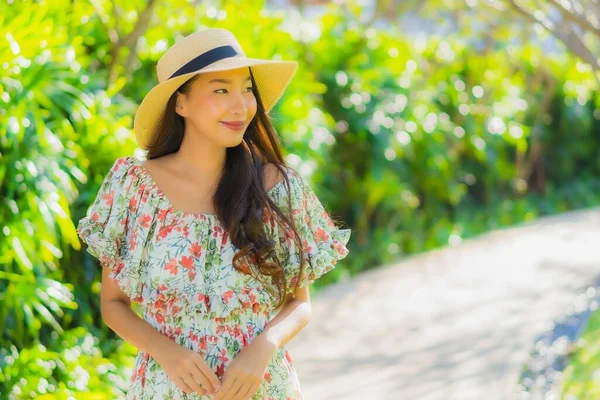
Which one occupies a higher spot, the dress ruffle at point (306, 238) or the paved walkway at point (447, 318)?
the paved walkway at point (447, 318)

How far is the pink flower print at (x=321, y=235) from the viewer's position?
257 centimetres

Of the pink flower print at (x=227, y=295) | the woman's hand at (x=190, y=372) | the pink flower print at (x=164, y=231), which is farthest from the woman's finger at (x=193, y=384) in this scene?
the pink flower print at (x=164, y=231)

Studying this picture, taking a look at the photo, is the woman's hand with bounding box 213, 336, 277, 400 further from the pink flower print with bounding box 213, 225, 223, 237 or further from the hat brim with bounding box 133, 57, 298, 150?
the hat brim with bounding box 133, 57, 298, 150

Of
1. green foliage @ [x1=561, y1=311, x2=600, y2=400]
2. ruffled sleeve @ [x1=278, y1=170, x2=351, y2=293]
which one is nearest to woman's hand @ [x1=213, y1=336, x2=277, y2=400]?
ruffled sleeve @ [x1=278, y1=170, x2=351, y2=293]

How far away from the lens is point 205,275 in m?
2.43

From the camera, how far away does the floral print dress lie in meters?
2.41

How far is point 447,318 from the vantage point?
19.5 ft

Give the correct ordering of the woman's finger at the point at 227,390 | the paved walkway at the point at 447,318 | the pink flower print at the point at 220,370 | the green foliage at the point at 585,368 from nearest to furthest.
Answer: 1. the woman's finger at the point at 227,390
2. the pink flower print at the point at 220,370
3. the green foliage at the point at 585,368
4. the paved walkway at the point at 447,318

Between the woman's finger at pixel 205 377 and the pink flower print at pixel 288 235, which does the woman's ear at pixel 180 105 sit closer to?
the pink flower print at pixel 288 235

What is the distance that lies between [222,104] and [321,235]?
42 cm

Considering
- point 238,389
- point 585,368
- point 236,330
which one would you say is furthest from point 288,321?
point 585,368

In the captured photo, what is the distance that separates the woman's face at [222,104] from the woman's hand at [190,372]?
54cm

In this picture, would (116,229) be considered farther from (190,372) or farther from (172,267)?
(190,372)

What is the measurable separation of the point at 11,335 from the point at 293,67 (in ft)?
6.07
